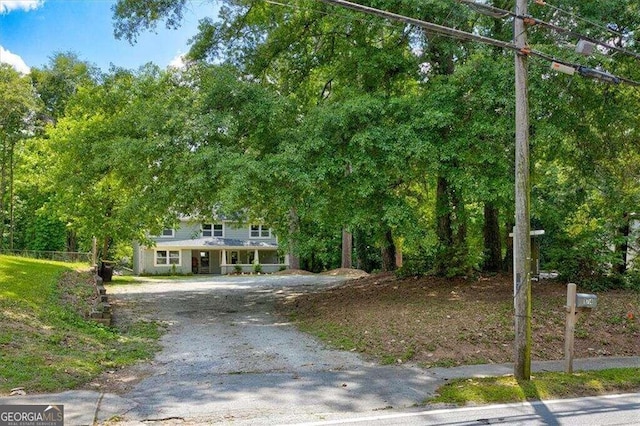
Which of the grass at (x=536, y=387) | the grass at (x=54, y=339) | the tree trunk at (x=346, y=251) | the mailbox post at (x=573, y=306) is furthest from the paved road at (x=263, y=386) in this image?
the tree trunk at (x=346, y=251)

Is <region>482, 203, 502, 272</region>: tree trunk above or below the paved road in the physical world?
above

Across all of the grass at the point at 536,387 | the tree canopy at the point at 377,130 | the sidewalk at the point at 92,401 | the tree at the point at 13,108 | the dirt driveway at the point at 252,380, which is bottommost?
the grass at the point at 536,387

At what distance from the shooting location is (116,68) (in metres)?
14.9

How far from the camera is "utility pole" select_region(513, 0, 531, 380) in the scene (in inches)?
290

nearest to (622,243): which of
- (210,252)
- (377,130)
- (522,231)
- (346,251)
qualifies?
(377,130)

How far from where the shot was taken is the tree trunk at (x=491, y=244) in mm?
15859

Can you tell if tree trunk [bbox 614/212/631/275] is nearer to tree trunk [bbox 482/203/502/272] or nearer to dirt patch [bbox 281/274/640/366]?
dirt patch [bbox 281/274/640/366]

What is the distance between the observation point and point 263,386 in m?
6.93

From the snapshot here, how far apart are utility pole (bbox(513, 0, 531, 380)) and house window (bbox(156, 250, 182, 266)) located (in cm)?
3366

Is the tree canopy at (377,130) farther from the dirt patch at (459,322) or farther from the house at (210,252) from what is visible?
the house at (210,252)

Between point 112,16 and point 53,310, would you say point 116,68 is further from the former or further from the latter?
point 53,310

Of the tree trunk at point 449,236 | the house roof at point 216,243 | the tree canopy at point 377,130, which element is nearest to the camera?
the tree canopy at point 377,130

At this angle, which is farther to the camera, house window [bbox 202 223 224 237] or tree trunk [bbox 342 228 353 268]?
house window [bbox 202 223 224 237]

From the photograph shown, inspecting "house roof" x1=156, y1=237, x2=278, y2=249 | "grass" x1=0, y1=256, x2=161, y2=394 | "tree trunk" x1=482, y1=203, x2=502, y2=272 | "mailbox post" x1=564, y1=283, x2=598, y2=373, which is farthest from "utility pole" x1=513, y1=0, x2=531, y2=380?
"house roof" x1=156, y1=237, x2=278, y2=249
